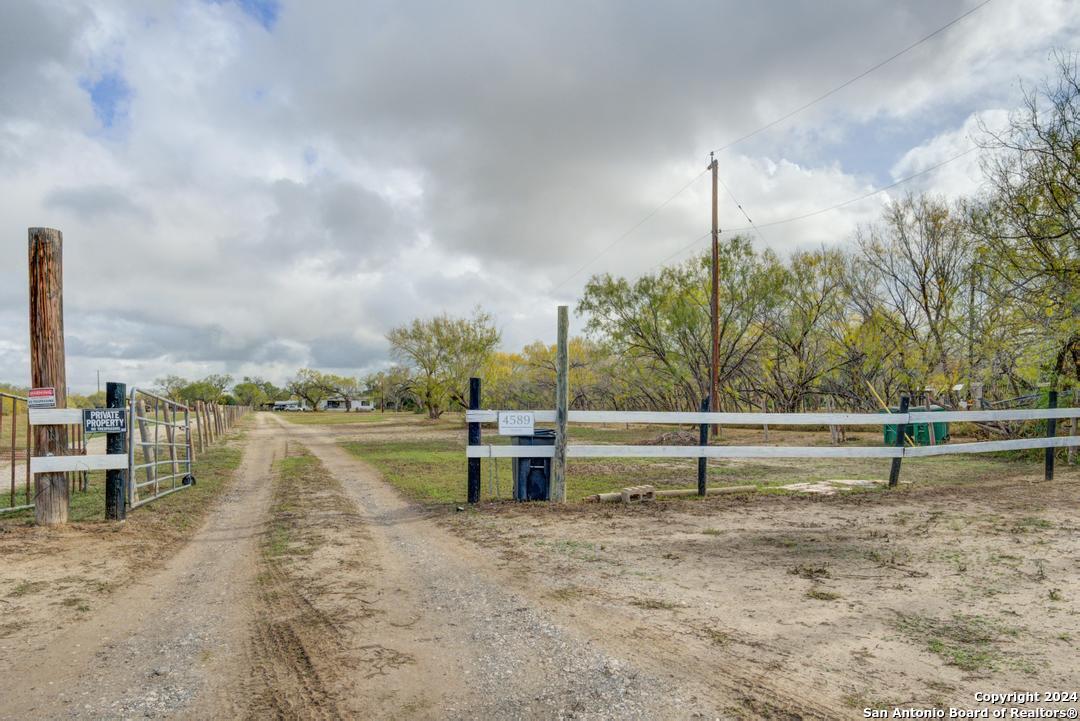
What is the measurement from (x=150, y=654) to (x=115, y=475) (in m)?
4.88

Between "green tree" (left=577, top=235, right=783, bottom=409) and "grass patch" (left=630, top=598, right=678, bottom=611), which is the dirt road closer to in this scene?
"grass patch" (left=630, top=598, right=678, bottom=611)

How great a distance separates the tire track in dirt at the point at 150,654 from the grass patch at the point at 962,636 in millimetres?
3838

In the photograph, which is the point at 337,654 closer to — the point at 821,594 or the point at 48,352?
the point at 821,594

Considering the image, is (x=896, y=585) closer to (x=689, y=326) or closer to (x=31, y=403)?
(x=31, y=403)

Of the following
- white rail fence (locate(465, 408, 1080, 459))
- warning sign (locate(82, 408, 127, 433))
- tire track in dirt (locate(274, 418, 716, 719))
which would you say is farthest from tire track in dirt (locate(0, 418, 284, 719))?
white rail fence (locate(465, 408, 1080, 459))

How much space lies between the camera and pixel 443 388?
135ft

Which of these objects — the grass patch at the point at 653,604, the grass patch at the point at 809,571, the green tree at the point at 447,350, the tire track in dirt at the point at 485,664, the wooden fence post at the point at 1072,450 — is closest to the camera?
the tire track in dirt at the point at 485,664

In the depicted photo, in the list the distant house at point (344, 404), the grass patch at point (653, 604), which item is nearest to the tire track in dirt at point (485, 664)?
the grass patch at point (653, 604)

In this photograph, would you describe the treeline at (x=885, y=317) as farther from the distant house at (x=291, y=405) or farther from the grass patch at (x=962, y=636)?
the distant house at (x=291, y=405)

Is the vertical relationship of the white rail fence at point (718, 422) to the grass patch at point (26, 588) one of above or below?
above

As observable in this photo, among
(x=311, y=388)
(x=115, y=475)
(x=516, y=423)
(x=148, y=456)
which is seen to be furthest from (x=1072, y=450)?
(x=311, y=388)

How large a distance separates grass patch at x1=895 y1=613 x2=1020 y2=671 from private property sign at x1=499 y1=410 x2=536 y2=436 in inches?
209

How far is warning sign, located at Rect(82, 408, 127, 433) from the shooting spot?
7.13 metres

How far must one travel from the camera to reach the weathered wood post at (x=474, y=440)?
832cm
